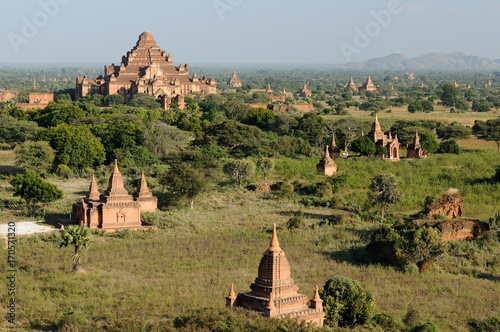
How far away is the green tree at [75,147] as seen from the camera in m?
52.9

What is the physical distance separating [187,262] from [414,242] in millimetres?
9208

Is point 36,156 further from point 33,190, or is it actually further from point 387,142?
point 387,142

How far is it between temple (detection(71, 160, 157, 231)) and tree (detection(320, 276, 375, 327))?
601 inches

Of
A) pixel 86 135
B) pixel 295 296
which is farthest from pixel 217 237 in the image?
pixel 86 135

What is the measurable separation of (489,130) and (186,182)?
34.2 meters

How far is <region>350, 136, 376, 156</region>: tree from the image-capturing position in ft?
182

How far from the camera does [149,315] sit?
77.4ft

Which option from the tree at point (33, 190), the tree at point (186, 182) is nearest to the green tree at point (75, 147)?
the tree at point (33, 190)

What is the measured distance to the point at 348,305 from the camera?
2381 cm

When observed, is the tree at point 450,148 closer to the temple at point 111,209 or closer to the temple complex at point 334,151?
the temple complex at point 334,151

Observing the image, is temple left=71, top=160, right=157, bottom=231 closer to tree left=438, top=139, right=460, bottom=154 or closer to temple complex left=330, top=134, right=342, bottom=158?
temple complex left=330, top=134, right=342, bottom=158

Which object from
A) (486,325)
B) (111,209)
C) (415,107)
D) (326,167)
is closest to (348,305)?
(486,325)

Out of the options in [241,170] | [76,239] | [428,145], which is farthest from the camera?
[428,145]

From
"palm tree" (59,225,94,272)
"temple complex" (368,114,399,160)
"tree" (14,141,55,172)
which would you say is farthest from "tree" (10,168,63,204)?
"temple complex" (368,114,399,160)
